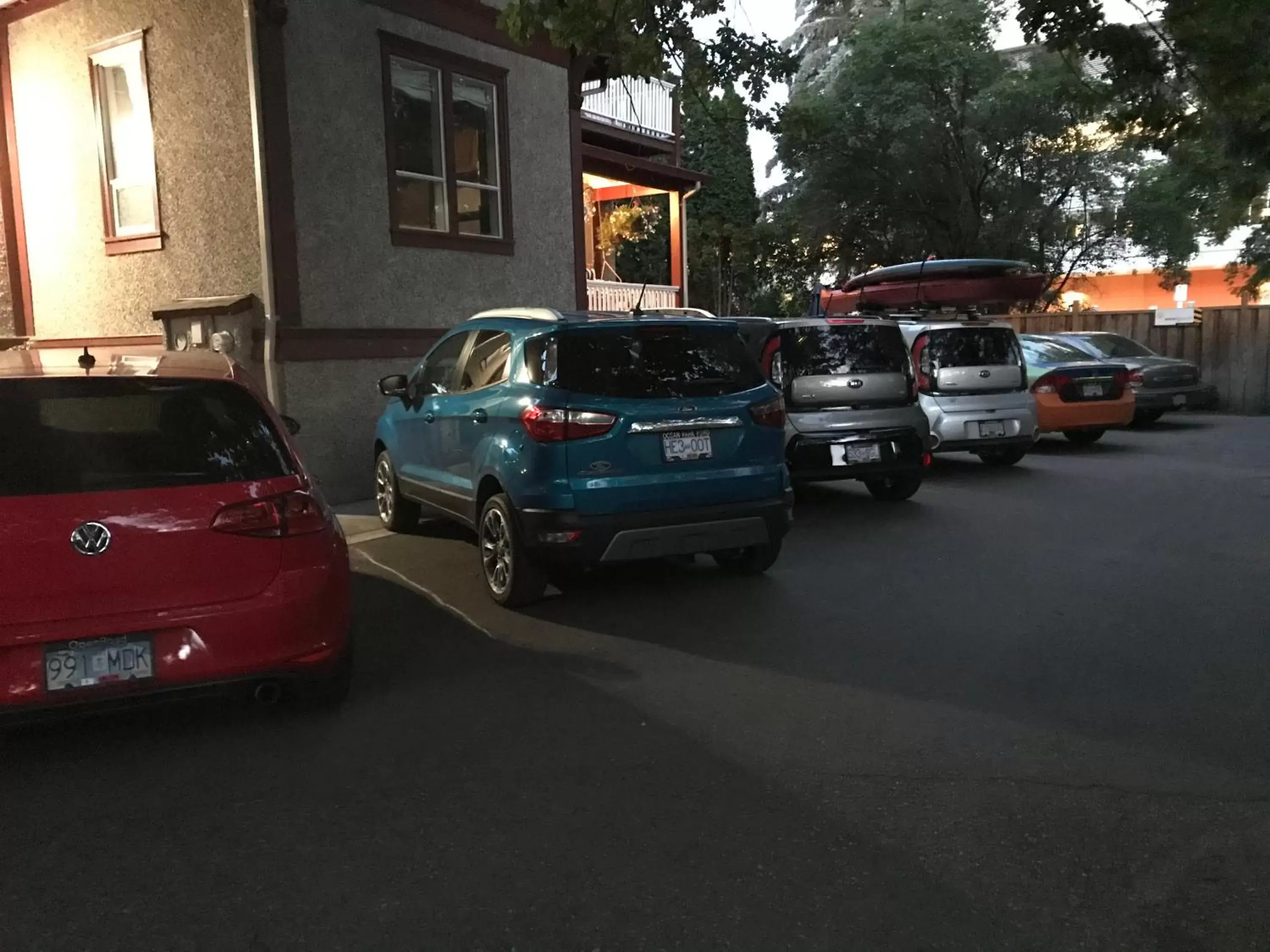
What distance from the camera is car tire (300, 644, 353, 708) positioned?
4.68m

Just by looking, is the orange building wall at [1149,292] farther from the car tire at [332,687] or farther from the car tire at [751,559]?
the car tire at [332,687]

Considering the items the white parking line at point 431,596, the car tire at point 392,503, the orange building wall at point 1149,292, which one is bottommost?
the white parking line at point 431,596

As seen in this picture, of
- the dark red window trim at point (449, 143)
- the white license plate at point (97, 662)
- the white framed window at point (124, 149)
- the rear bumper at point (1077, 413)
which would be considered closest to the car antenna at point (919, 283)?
the rear bumper at point (1077, 413)

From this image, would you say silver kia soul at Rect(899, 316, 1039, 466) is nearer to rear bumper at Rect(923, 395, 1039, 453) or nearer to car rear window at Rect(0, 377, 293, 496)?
rear bumper at Rect(923, 395, 1039, 453)

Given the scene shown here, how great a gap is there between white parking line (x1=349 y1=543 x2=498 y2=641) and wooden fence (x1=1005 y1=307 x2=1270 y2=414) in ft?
48.2

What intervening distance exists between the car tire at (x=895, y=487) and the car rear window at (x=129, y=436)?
6.89 m

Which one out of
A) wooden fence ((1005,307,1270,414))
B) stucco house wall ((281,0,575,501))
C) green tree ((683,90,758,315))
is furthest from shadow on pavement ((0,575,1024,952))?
green tree ((683,90,758,315))

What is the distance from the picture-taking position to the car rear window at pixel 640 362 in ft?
20.9

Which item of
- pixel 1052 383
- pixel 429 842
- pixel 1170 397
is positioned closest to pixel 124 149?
pixel 429 842

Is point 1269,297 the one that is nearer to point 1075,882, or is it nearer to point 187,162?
point 187,162

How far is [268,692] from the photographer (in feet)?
14.8

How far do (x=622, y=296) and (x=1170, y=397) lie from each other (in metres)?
9.06

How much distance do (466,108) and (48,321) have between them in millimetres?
5716

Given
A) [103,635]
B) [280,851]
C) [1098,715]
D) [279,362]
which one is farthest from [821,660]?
[279,362]
